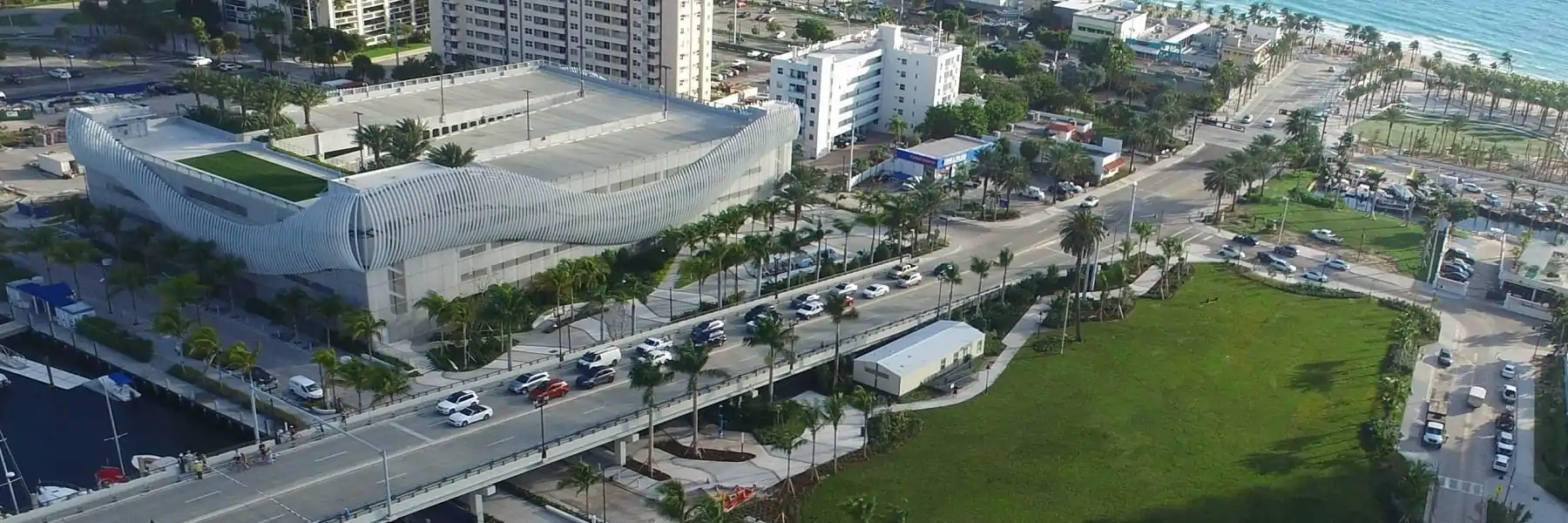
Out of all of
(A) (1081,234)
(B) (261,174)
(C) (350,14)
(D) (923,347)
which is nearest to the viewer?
(D) (923,347)

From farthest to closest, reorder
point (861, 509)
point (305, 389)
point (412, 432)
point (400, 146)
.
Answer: point (400, 146)
point (305, 389)
point (412, 432)
point (861, 509)

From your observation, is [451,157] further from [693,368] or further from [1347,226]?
[1347,226]

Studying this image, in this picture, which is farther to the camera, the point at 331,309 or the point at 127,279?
the point at 127,279

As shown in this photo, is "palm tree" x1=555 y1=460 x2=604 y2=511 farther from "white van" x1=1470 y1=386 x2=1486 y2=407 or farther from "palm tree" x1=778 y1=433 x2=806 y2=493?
"white van" x1=1470 y1=386 x2=1486 y2=407

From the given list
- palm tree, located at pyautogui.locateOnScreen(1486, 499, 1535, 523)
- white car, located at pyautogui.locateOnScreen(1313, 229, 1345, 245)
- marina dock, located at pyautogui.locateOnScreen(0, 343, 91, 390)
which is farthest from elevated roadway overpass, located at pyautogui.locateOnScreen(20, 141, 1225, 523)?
white car, located at pyautogui.locateOnScreen(1313, 229, 1345, 245)

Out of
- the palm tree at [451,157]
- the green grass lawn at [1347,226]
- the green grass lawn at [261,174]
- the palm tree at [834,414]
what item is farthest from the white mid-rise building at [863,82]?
the palm tree at [834,414]

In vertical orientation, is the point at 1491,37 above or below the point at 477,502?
Result: above

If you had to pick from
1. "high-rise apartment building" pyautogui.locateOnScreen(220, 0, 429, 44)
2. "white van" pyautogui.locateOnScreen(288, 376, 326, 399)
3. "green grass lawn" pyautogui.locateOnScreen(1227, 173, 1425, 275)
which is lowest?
"green grass lawn" pyautogui.locateOnScreen(1227, 173, 1425, 275)

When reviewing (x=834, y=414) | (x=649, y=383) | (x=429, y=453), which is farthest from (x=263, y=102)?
(x=834, y=414)
